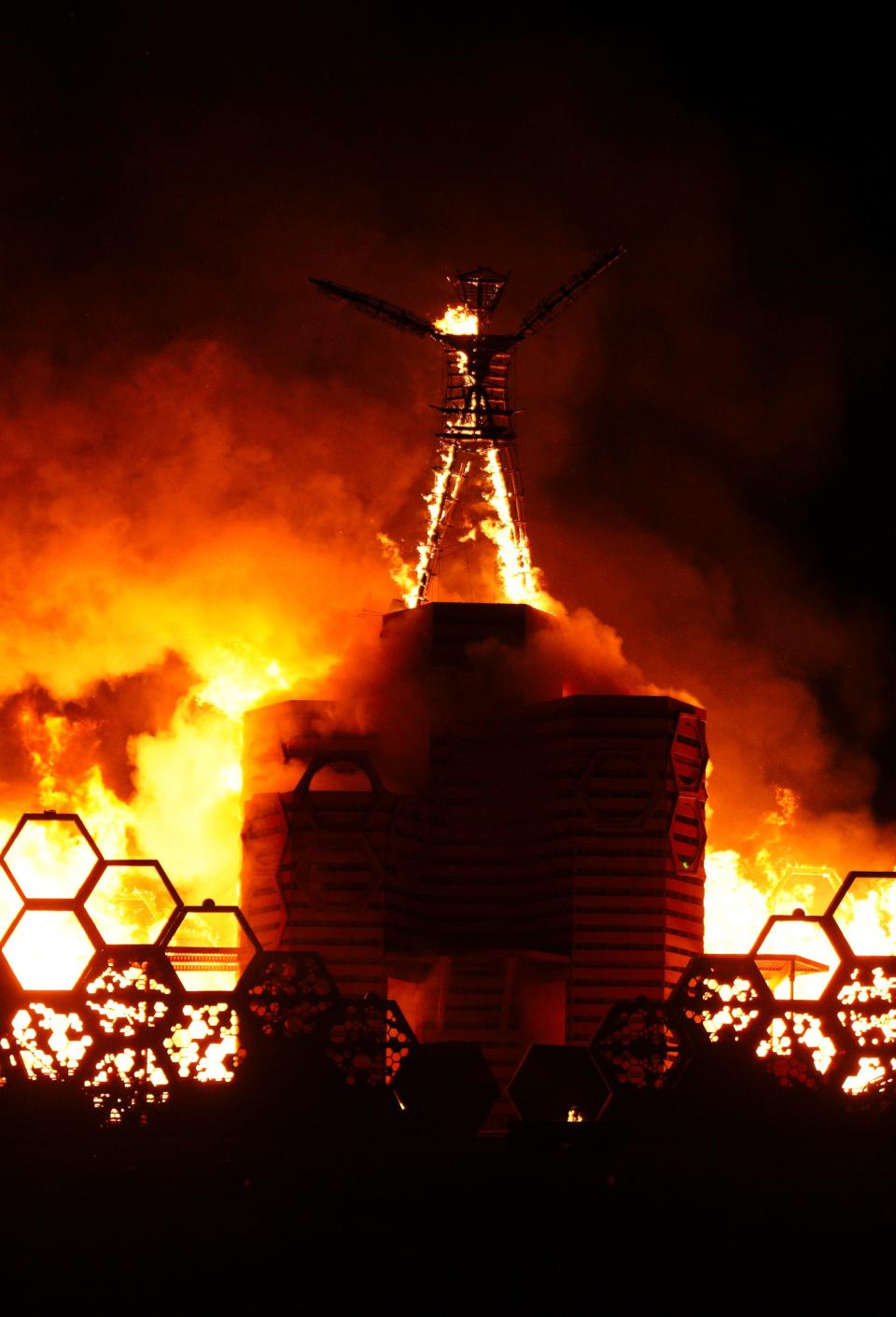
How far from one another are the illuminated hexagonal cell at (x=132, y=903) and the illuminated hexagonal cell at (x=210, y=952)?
591 millimetres

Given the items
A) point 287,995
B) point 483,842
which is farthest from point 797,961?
point 287,995

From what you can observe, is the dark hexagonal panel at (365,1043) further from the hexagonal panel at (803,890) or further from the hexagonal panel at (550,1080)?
the hexagonal panel at (803,890)

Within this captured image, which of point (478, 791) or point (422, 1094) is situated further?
point (478, 791)

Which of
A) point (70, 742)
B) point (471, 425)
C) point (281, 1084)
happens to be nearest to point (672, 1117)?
point (281, 1084)

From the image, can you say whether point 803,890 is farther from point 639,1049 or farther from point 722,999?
point 639,1049

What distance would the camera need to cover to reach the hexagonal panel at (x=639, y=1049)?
28.8m

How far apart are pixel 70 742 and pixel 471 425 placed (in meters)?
9.71

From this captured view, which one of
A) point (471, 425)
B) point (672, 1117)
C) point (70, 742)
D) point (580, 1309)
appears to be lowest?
point (580, 1309)

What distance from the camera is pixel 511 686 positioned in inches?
1656

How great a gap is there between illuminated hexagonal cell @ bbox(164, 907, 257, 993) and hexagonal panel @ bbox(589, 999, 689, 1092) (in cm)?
1129

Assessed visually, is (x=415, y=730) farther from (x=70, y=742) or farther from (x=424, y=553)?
(x=70, y=742)

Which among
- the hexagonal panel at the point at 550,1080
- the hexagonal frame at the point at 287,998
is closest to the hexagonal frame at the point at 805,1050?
the hexagonal panel at the point at 550,1080

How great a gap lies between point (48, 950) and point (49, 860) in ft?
15.9

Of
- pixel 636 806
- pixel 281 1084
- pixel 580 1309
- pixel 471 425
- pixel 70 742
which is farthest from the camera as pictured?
pixel 70 742
